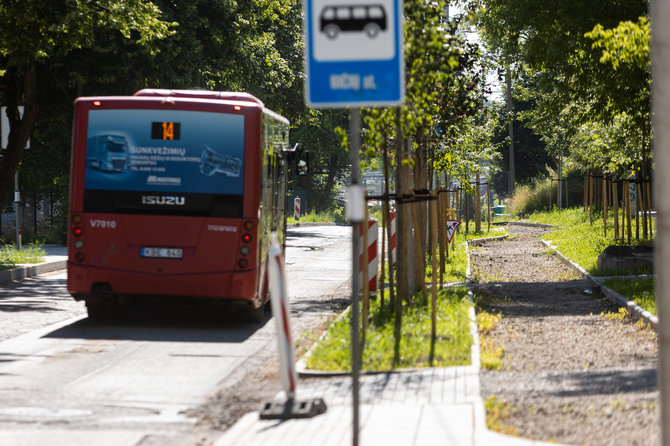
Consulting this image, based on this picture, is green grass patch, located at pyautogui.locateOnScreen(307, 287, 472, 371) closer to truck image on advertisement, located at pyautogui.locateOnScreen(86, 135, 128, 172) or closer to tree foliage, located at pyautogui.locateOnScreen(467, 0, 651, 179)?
truck image on advertisement, located at pyautogui.locateOnScreen(86, 135, 128, 172)

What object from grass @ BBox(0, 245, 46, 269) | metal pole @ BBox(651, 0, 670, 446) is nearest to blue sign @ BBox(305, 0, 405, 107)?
metal pole @ BBox(651, 0, 670, 446)

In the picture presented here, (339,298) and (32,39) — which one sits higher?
(32,39)

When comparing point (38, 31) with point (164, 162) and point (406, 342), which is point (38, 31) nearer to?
point (164, 162)

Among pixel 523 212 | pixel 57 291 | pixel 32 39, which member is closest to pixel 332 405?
pixel 57 291

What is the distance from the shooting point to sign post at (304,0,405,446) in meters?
5.75

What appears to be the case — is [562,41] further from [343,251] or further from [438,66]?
[343,251]

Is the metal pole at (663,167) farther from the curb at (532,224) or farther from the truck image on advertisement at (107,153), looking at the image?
the curb at (532,224)

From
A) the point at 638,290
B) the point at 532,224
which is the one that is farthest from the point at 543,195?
the point at 638,290

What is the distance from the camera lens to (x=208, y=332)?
1235 cm

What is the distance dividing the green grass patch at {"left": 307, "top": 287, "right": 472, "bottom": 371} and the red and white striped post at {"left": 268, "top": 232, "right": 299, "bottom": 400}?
1.49m

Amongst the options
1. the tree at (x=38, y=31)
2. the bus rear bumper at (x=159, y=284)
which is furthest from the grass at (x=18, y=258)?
the bus rear bumper at (x=159, y=284)

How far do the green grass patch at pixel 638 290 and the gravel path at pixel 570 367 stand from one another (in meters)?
0.29

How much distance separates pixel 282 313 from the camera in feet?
24.2

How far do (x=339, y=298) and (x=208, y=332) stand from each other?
457 cm
